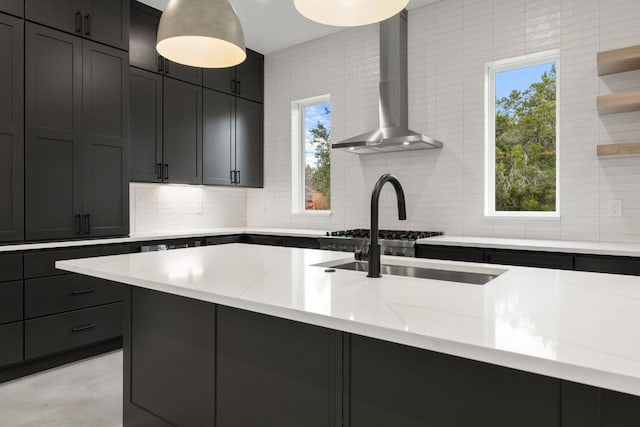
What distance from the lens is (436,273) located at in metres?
1.96

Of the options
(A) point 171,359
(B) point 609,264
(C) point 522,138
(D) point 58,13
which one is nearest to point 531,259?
(B) point 609,264

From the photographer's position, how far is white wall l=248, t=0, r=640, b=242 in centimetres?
319

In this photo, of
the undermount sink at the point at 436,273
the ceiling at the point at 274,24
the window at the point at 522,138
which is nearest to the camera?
the undermount sink at the point at 436,273

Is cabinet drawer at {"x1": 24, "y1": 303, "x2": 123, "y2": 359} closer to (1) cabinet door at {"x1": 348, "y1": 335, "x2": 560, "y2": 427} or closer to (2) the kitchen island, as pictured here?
(2) the kitchen island

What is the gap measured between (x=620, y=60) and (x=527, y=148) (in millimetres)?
975

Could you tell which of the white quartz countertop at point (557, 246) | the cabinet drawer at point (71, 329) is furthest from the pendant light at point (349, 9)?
the cabinet drawer at point (71, 329)

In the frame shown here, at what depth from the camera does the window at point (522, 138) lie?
3.55m

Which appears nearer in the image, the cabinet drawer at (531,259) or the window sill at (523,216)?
the cabinet drawer at (531,259)

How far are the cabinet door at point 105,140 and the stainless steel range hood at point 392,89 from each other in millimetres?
1890

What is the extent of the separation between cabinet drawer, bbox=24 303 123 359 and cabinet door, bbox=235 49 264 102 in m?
2.81

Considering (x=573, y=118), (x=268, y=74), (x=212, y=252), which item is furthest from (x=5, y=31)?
(x=573, y=118)

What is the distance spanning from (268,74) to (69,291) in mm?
3385

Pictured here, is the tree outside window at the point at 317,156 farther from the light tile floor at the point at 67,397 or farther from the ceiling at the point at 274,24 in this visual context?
the light tile floor at the point at 67,397

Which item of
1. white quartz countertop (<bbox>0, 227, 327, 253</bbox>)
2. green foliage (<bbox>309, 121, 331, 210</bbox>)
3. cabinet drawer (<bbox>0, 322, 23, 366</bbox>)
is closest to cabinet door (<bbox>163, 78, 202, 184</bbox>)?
white quartz countertop (<bbox>0, 227, 327, 253</bbox>)
